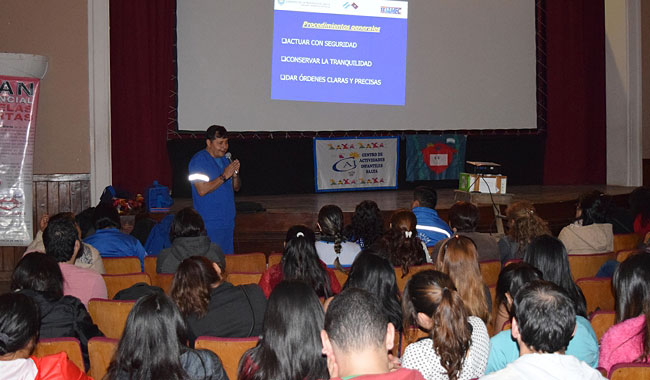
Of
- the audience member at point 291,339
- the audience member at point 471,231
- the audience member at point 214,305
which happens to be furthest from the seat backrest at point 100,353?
the audience member at point 471,231

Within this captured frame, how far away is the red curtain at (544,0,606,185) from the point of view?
10.6 m

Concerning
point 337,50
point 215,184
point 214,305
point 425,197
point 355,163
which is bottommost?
point 214,305

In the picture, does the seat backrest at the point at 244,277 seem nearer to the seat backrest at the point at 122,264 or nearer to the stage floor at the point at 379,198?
the seat backrest at the point at 122,264

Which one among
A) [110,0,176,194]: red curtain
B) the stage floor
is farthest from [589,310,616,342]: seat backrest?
[110,0,176,194]: red curtain

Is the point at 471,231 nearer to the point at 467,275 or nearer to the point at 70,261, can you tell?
the point at 467,275

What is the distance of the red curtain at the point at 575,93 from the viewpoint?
1057 centimetres

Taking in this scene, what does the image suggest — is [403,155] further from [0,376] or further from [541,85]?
[0,376]

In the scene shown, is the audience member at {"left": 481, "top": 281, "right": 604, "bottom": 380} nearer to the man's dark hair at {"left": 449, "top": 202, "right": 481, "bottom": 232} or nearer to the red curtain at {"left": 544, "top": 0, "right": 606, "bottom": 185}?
the man's dark hair at {"left": 449, "top": 202, "right": 481, "bottom": 232}

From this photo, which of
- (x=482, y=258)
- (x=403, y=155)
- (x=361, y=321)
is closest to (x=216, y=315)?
(x=361, y=321)

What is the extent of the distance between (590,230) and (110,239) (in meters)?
3.12

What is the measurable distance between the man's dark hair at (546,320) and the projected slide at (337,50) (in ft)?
24.0

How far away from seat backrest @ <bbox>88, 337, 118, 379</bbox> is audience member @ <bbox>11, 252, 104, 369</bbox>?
0.89ft

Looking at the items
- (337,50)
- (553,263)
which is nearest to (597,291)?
(553,263)

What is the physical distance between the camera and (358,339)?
1.69 m
